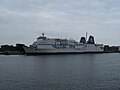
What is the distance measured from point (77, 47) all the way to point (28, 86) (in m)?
96.8

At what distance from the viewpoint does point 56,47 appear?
113m

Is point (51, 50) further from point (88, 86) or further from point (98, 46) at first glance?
point (88, 86)

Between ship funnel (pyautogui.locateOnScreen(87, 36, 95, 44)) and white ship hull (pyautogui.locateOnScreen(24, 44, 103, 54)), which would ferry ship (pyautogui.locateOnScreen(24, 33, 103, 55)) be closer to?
white ship hull (pyautogui.locateOnScreen(24, 44, 103, 54))

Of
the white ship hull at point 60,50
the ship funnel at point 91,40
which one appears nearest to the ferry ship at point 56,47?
the white ship hull at point 60,50

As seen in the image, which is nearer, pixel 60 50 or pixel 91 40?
pixel 60 50

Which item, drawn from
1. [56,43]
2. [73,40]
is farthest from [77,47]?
[56,43]

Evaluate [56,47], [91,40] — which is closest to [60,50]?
[56,47]

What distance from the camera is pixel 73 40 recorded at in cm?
12431

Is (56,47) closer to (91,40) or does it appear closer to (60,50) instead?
(60,50)

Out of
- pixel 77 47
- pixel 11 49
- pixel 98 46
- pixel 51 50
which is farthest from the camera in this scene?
pixel 11 49

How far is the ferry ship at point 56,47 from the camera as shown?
10856cm

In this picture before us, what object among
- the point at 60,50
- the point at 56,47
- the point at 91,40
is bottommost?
the point at 60,50

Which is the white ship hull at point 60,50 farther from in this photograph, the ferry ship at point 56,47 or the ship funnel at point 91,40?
the ship funnel at point 91,40

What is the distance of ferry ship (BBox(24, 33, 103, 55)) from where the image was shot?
4274 inches
